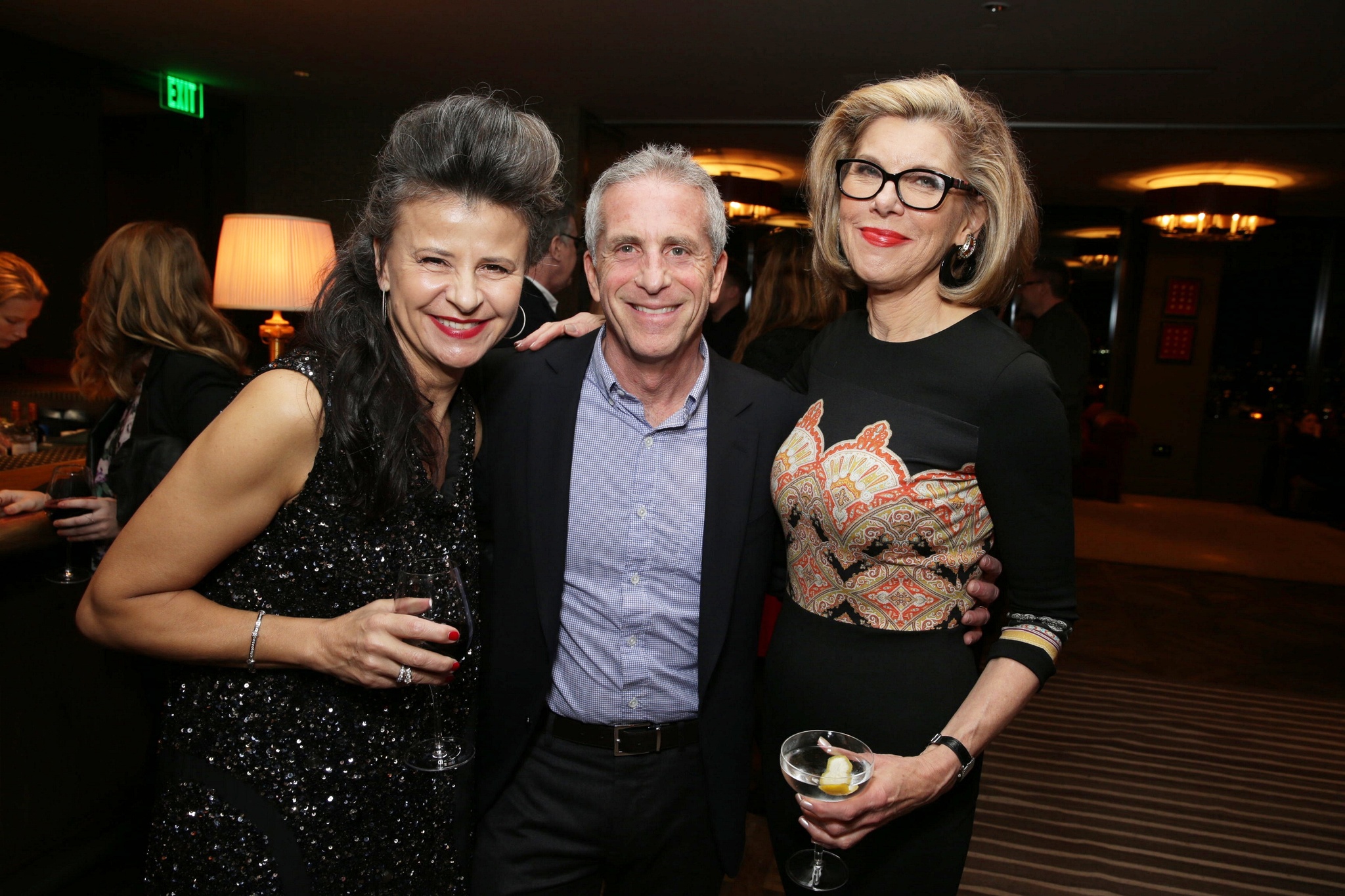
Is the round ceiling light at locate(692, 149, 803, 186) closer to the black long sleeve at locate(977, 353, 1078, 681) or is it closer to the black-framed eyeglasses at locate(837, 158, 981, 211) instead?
the black-framed eyeglasses at locate(837, 158, 981, 211)

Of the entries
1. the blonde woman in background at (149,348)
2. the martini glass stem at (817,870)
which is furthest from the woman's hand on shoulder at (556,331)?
the blonde woman in background at (149,348)

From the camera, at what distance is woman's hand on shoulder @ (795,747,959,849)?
1204 millimetres

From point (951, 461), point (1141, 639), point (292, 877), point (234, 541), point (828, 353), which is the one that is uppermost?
point (828, 353)

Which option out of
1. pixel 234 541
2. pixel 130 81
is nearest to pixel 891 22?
pixel 234 541

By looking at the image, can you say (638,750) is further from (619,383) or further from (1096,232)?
(1096,232)

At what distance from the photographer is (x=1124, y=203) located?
11.1m

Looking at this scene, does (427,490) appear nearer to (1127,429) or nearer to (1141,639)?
(1141,639)

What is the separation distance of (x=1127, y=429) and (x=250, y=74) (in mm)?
9401

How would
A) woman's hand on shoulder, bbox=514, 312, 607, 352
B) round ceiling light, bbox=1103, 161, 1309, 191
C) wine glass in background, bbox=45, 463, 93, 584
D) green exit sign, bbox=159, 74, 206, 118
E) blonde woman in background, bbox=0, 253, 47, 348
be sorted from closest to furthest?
woman's hand on shoulder, bbox=514, 312, 607, 352 → wine glass in background, bbox=45, 463, 93, 584 → blonde woman in background, bbox=0, 253, 47, 348 → green exit sign, bbox=159, 74, 206, 118 → round ceiling light, bbox=1103, 161, 1309, 191

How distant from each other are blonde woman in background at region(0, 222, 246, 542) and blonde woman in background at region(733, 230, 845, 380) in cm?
184

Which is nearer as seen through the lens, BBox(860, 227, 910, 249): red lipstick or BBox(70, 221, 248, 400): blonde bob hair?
BBox(860, 227, 910, 249): red lipstick

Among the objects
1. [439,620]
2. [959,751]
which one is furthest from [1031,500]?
[439,620]

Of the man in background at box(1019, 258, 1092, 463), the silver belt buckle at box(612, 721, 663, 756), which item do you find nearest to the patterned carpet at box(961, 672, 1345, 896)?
the man in background at box(1019, 258, 1092, 463)

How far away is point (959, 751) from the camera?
1.34m
